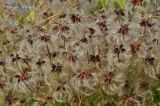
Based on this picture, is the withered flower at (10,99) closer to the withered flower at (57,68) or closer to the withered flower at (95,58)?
the withered flower at (57,68)

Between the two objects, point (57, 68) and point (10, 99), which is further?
point (10, 99)

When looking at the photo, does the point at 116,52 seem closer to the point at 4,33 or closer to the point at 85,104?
the point at 85,104

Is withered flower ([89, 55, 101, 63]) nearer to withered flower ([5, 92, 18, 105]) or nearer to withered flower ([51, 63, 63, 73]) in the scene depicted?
withered flower ([51, 63, 63, 73])

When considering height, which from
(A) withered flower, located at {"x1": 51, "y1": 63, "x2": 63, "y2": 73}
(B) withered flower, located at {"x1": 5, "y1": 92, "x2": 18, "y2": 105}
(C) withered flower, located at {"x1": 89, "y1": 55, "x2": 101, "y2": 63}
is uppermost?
(C) withered flower, located at {"x1": 89, "y1": 55, "x2": 101, "y2": 63}

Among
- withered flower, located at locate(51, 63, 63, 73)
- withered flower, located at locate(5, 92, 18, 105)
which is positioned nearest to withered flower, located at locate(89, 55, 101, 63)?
withered flower, located at locate(51, 63, 63, 73)

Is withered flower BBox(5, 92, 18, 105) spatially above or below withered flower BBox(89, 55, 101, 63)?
below

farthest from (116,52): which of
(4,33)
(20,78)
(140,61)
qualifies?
(4,33)

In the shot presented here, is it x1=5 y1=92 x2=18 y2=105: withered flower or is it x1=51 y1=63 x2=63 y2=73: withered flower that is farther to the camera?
x1=5 y1=92 x2=18 y2=105: withered flower

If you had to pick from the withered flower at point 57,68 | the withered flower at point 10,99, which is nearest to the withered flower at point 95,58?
the withered flower at point 57,68

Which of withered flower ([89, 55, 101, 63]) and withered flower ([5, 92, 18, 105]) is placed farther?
withered flower ([5, 92, 18, 105])

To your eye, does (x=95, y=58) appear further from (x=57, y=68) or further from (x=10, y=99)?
(x=10, y=99)

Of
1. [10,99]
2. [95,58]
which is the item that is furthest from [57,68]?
[10,99]
